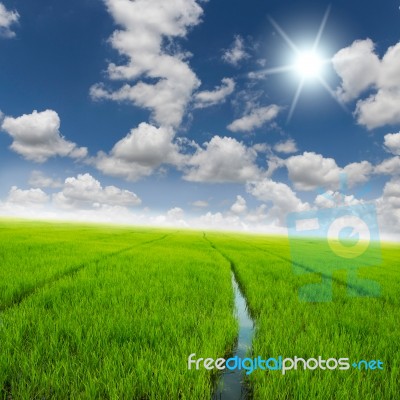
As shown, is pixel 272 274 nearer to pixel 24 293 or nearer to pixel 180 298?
pixel 180 298

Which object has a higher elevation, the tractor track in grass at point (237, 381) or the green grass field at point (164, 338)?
the green grass field at point (164, 338)

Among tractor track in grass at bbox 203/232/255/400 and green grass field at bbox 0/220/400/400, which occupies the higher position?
green grass field at bbox 0/220/400/400

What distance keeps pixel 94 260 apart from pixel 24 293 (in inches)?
185

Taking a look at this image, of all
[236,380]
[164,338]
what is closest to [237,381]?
[236,380]

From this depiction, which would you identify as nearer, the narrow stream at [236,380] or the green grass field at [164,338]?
the green grass field at [164,338]

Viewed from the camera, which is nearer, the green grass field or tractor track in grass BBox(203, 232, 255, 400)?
the green grass field

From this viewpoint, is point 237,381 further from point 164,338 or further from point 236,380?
point 164,338

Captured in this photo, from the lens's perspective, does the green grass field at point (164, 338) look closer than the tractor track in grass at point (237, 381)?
Yes

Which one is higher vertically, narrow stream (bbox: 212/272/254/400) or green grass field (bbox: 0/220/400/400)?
green grass field (bbox: 0/220/400/400)

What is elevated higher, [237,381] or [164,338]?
[164,338]

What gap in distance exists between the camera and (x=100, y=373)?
2.75m

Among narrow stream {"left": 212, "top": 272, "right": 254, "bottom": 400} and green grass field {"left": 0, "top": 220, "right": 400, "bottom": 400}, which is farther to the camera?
narrow stream {"left": 212, "top": 272, "right": 254, "bottom": 400}

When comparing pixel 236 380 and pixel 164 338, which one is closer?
pixel 236 380

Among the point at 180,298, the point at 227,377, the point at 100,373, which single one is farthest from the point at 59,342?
the point at 180,298
